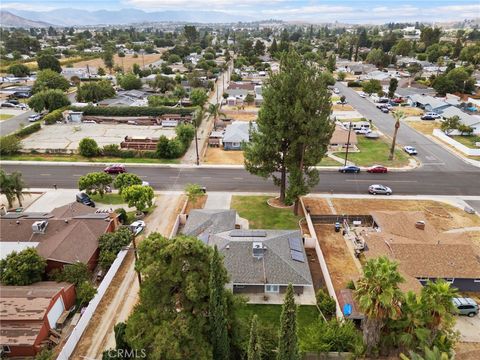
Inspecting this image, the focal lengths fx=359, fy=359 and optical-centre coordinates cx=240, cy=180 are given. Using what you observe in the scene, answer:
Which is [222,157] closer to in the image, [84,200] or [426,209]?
[84,200]

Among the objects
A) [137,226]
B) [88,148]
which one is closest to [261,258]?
[137,226]

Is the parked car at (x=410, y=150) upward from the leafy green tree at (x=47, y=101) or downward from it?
downward

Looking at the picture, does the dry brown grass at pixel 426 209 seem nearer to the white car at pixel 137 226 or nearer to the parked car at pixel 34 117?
the white car at pixel 137 226

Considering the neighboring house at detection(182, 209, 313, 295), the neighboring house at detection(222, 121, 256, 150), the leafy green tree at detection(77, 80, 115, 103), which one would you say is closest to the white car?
the neighboring house at detection(182, 209, 313, 295)

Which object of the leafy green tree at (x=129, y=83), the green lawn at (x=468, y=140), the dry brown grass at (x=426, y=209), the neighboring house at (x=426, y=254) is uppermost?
the leafy green tree at (x=129, y=83)

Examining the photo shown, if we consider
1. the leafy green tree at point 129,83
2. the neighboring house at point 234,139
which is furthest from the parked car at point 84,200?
the leafy green tree at point 129,83
